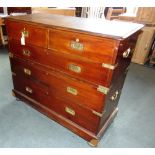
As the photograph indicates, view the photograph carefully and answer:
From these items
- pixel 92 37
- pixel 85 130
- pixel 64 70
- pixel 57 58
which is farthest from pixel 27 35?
pixel 85 130

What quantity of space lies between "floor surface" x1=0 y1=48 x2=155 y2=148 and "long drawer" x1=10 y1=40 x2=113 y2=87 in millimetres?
631

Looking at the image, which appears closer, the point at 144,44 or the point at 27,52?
the point at 27,52

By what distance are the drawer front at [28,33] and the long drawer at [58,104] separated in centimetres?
45

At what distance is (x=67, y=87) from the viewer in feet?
4.37

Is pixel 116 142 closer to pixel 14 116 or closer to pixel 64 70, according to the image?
pixel 64 70

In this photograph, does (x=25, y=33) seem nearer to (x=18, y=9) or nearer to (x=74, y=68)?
(x=74, y=68)

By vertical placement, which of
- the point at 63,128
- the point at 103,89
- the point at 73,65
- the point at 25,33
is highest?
the point at 25,33

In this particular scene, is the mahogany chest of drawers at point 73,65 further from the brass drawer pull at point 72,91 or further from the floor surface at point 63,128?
the floor surface at point 63,128

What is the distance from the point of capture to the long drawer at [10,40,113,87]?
108cm

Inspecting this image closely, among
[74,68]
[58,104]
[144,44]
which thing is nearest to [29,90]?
[58,104]

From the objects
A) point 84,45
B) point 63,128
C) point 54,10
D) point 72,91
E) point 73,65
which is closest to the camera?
point 84,45

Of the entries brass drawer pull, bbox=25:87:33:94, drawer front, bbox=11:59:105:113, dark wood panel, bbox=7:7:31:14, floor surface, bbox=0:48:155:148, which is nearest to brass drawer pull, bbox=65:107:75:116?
drawer front, bbox=11:59:105:113

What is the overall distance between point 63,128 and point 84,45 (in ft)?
2.96

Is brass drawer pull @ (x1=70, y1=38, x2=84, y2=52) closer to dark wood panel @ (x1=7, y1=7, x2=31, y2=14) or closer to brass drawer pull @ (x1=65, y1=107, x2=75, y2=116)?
brass drawer pull @ (x1=65, y1=107, x2=75, y2=116)
